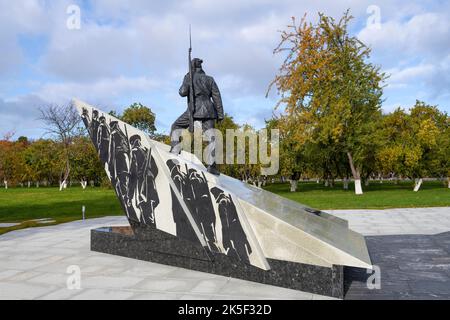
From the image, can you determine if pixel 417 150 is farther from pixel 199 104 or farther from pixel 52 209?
pixel 199 104

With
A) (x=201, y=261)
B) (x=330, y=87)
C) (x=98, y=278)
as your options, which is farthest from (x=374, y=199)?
(x=98, y=278)

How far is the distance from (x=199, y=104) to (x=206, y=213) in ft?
9.44

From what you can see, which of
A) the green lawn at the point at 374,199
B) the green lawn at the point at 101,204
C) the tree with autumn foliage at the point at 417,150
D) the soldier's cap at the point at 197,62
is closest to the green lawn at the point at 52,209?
the green lawn at the point at 101,204

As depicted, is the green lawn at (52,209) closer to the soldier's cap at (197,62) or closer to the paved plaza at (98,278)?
the paved plaza at (98,278)

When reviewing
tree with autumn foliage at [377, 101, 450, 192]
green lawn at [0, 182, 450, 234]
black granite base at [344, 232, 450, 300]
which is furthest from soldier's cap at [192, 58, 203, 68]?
tree with autumn foliage at [377, 101, 450, 192]

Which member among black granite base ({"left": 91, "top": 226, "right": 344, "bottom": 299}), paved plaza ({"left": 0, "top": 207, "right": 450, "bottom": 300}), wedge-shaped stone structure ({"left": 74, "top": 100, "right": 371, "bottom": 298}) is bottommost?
paved plaza ({"left": 0, "top": 207, "right": 450, "bottom": 300})

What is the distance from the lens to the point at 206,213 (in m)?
6.94

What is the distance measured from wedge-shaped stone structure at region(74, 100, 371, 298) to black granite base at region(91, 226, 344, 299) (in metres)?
0.09

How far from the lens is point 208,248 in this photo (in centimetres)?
690

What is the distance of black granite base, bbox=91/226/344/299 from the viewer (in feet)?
18.4

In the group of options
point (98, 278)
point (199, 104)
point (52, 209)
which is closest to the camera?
point (98, 278)

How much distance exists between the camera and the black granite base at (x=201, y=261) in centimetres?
561

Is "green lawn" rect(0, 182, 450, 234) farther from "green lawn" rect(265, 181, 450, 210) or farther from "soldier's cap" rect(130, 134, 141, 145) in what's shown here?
"soldier's cap" rect(130, 134, 141, 145)
